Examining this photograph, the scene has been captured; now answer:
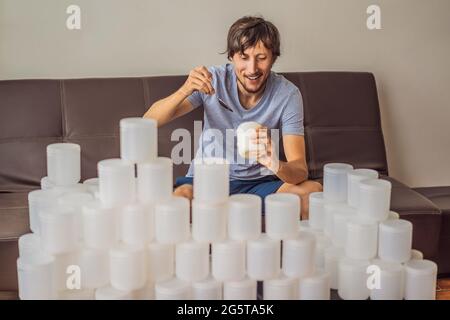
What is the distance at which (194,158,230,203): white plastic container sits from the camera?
7.90 feet

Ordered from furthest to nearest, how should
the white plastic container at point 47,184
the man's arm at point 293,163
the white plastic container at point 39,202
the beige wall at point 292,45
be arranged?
the beige wall at point 292,45 < the man's arm at point 293,163 < the white plastic container at point 47,184 < the white plastic container at point 39,202

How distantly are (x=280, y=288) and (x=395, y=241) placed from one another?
1.27ft

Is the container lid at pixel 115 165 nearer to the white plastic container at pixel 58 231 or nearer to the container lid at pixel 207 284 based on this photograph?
the white plastic container at pixel 58 231

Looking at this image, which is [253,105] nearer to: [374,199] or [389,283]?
[374,199]

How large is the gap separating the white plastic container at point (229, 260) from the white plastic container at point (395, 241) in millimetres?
444

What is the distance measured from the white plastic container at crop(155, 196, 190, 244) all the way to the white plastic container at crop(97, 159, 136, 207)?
10 centimetres

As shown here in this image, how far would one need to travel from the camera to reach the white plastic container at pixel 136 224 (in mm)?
2377

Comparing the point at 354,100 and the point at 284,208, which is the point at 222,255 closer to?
the point at 284,208

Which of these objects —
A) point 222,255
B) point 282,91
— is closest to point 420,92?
point 282,91

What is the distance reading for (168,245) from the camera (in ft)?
7.95

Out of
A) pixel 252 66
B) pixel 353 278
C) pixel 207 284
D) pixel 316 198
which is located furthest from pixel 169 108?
pixel 353 278

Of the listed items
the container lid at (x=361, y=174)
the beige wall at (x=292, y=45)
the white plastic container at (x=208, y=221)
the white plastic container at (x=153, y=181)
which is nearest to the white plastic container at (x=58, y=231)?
the white plastic container at (x=153, y=181)
